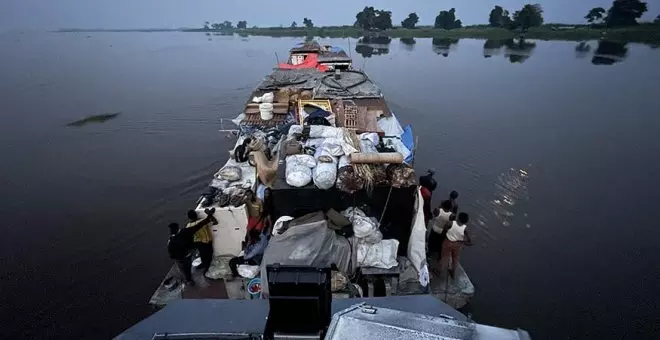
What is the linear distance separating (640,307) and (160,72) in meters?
46.5

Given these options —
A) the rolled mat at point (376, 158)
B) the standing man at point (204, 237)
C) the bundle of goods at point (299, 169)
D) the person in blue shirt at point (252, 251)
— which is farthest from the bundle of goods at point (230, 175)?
the rolled mat at point (376, 158)

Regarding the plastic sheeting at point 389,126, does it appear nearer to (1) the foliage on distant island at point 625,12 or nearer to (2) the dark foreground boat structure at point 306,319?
(2) the dark foreground boat structure at point 306,319

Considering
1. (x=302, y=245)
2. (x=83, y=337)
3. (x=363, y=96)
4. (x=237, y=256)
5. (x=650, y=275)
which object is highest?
(x=363, y=96)

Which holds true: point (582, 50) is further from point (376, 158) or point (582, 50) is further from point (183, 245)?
point (183, 245)

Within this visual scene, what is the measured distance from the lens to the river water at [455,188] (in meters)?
8.23

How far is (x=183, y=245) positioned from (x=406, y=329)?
552 cm

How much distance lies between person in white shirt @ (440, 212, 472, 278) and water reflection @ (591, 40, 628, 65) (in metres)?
42.0

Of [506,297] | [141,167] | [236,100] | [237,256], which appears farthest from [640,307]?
[236,100]

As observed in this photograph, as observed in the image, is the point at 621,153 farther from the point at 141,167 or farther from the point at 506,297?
the point at 141,167

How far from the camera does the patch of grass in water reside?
2216 centimetres

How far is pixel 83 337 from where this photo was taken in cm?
745

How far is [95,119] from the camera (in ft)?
75.4

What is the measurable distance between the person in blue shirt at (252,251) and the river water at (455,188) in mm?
2618

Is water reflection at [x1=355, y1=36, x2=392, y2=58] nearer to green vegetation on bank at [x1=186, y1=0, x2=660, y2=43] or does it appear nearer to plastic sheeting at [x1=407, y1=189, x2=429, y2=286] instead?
green vegetation on bank at [x1=186, y1=0, x2=660, y2=43]
